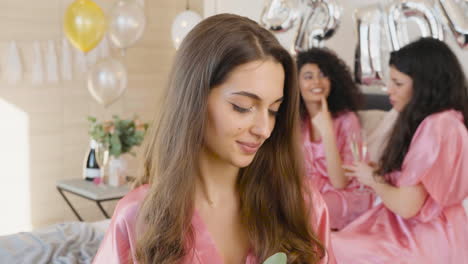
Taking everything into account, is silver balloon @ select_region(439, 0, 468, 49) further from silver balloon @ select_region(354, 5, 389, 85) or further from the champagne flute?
the champagne flute


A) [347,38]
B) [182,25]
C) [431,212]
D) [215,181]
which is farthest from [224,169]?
[182,25]

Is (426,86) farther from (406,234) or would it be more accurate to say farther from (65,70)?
(65,70)

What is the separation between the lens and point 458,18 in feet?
8.04

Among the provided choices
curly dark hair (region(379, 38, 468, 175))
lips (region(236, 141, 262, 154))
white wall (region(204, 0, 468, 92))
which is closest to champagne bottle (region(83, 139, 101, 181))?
white wall (region(204, 0, 468, 92))

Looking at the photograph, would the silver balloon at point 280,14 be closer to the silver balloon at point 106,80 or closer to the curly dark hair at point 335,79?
the curly dark hair at point 335,79

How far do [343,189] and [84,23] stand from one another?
6.40 ft

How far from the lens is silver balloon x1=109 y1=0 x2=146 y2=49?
393 cm

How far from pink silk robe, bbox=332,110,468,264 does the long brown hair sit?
933 mm

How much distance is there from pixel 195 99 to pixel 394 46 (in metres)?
1.87

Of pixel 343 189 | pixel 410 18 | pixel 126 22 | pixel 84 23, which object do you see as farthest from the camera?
pixel 126 22

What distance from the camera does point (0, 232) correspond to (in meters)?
4.16

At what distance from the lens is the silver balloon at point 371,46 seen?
9.43ft

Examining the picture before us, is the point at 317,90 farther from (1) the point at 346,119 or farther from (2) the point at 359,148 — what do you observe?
(2) the point at 359,148

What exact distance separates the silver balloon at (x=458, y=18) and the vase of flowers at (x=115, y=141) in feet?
6.45
